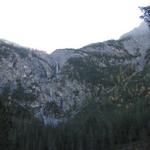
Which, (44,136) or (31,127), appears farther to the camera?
(31,127)

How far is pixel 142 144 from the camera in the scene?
14888cm

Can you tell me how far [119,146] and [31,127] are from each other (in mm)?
55729

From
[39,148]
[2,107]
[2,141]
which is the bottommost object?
[39,148]

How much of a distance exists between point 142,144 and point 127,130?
2273 cm

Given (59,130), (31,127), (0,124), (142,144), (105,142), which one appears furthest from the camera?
(31,127)

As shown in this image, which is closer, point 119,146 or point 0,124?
point 0,124

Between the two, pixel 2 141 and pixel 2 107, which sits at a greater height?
pixel 2 107

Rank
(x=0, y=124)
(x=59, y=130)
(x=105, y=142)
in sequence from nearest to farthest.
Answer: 1. (x=0, y=124)
2. (x=105, y=142)
3. (x=59, y=130)

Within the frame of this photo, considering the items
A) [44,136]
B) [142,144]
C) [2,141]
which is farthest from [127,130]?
[2,141]

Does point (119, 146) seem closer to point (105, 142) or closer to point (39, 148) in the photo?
point (105, 142)

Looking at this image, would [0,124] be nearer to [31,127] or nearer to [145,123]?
[145,123]

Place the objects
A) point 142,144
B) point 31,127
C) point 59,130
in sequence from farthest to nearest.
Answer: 1. point 31,127
2. point 59,130
3. point 142,144

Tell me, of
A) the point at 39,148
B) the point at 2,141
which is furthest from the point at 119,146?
the point at 2,141

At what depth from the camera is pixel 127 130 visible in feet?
562
